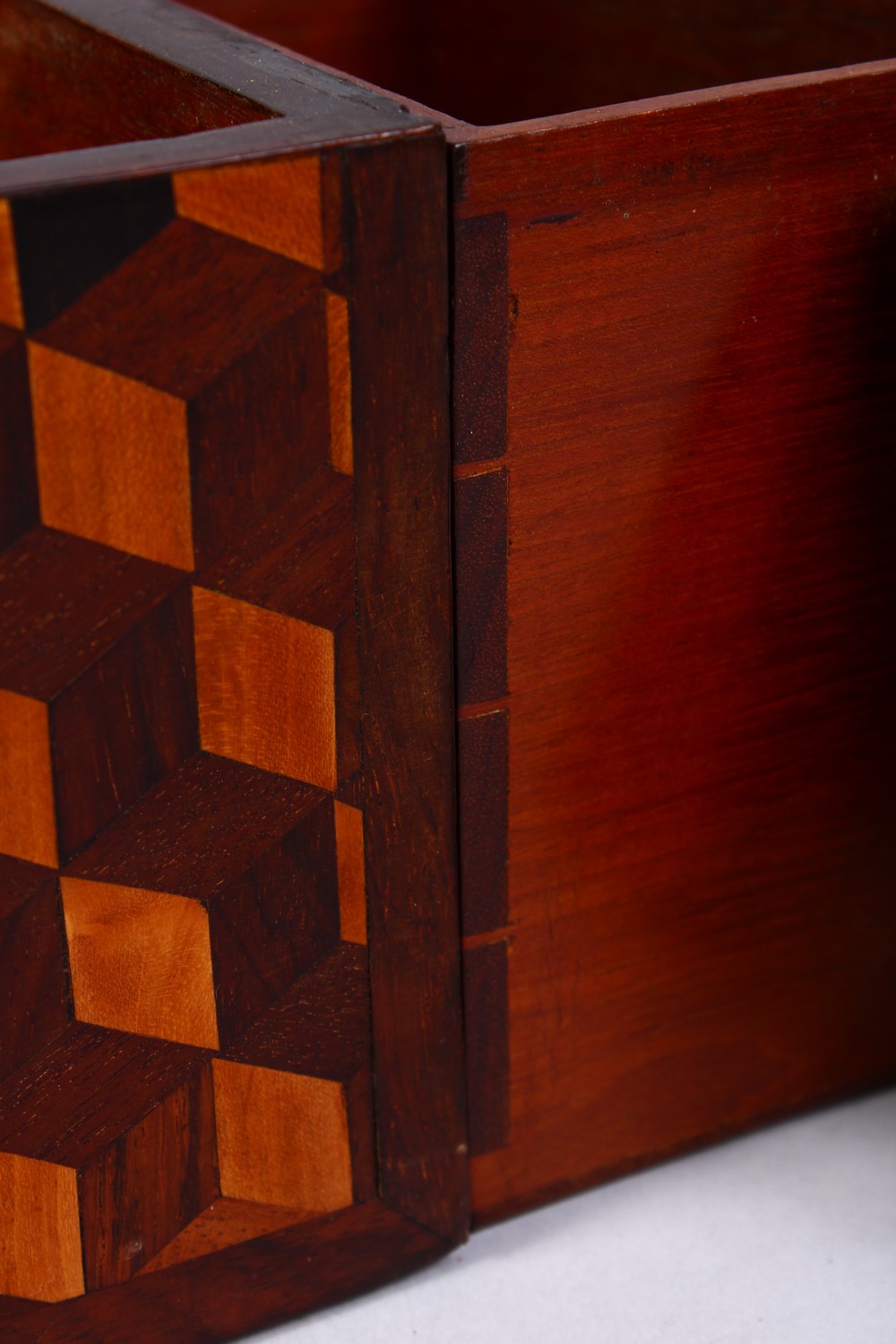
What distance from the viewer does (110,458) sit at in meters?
→ 0.83

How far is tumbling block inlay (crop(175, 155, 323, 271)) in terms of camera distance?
806 millimetres

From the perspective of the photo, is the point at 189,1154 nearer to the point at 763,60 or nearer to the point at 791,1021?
the point at 791,1021

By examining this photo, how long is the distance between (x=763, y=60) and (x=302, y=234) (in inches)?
25.9

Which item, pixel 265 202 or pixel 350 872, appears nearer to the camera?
pixel 265 202

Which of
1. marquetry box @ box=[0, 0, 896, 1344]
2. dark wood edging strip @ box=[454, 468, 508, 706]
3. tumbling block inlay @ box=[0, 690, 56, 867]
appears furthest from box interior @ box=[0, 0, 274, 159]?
tumbling block inlay @ box=[0, 690, 56, 867]

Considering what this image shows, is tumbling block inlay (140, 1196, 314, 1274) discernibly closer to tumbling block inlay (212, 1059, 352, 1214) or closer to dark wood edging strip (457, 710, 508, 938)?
tumbling block inlay (212, 1059, 352, 1214)

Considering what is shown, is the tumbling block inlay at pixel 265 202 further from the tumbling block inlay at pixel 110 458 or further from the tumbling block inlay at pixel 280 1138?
the tumbling block inlay at pixel 280 1138

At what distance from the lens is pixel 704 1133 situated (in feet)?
3.96

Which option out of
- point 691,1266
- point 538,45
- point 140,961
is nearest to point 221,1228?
point 140,961

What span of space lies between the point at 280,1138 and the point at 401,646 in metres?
0.31

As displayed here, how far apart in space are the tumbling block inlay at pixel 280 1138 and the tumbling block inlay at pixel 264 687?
193mm

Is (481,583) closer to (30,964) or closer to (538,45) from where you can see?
(30,964)

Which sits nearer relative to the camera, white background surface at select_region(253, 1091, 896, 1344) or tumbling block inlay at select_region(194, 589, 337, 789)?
tumbling block inlay at select_region(194, 589, 337, 789)

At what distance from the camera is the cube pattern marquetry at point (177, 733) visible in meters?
0.82
